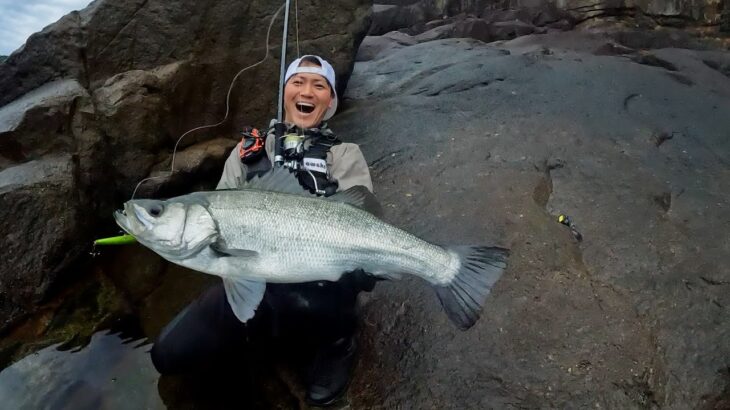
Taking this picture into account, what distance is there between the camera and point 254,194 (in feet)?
8.93

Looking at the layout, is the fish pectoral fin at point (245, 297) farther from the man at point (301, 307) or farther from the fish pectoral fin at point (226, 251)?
the man at point (301, 307)

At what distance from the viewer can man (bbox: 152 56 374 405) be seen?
308 cm

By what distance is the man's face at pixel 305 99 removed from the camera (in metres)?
3.56

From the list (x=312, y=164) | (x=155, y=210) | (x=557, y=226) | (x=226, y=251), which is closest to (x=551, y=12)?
(x=557, y=226)

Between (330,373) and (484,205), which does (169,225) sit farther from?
(484,205)

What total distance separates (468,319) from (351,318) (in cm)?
90

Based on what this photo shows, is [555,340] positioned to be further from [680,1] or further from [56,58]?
[680,1]

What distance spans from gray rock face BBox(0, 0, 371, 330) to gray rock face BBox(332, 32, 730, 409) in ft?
5.66

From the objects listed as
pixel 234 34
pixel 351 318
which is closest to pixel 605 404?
pixel 351 318

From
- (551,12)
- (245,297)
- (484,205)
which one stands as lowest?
(484,205)

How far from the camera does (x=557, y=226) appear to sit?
4.70 meters

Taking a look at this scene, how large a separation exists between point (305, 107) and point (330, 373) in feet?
5.96

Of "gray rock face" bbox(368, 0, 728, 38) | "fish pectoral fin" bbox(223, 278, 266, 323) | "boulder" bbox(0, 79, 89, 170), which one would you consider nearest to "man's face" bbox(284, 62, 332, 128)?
"fish pectoral fin" bbox(223, 278, 266, 323)

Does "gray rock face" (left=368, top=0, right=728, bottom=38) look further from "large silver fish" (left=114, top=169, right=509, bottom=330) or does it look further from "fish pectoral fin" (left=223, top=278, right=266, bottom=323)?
"fish pectoral fin" (left=223, top=278, right=266, bottom=323)
